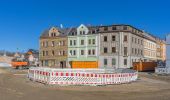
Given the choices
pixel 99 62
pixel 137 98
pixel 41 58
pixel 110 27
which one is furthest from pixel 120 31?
pixel 137 98

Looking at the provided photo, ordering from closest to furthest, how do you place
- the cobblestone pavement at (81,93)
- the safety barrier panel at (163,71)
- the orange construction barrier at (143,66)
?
the cobblestone pavement at (81,93)
the safety barrier panel at (163,71)
the orange construction barrier at (143,66)

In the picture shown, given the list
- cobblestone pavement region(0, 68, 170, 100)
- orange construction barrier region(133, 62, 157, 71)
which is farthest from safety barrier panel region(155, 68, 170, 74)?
cobblestone pavement region(0, 68, 170, 100)

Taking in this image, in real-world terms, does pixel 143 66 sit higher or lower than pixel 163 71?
higher

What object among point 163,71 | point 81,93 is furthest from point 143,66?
point 81,93

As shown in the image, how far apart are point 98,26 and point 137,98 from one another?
5717 cm

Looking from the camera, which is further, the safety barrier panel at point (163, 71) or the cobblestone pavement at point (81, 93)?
the safety barrier panel at point (163, 71)

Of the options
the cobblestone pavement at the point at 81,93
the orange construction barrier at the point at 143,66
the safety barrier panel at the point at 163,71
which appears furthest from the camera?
the orange construction barrier at the point at 143,66

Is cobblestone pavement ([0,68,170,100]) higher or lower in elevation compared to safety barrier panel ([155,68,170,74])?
lower

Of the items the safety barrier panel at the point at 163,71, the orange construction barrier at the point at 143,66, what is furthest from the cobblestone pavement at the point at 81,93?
the orange construction barrier at the point at 143,66

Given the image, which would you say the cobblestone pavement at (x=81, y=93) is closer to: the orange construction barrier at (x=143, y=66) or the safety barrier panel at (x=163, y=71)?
the safety barrier panel at (x=163, y=71)

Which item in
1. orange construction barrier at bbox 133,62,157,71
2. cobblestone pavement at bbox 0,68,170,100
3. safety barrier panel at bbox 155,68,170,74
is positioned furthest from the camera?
orange construction barrier at bbox 133,62,157,71

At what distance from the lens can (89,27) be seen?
76.0 metres

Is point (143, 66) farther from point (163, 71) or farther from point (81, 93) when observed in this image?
point (81, 93)

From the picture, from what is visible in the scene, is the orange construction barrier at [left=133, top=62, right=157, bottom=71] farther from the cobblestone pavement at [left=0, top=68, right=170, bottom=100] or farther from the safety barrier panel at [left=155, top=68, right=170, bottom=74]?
the cobblestone pavement at [left=0, top=68, right=170, bottom=100]
